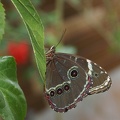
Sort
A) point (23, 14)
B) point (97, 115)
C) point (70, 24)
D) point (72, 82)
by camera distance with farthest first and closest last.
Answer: point (70, 24) → point (97, 115) → point (72, 82) → point (23, 14)

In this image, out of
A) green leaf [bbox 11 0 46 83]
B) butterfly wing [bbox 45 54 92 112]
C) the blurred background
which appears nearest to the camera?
green leaf [bbox 11 0 46 83]

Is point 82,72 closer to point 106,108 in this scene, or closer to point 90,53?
point 106,108

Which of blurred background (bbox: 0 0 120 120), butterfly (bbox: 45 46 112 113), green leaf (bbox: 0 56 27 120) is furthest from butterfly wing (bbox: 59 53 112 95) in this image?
blurred background (bbox: 0 0 120 120)

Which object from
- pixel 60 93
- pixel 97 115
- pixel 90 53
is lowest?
pixel 97 115

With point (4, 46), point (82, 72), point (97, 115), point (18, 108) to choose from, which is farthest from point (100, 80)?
point (97, 115)

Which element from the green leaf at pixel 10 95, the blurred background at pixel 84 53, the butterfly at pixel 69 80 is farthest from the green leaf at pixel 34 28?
the blurred background at pixel 84 53

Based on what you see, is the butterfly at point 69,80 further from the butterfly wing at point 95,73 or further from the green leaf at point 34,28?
the green leaf at point 34,28

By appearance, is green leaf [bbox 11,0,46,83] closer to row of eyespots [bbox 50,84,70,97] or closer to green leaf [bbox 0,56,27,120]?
green leaf [bbox 0,56,27,120]
